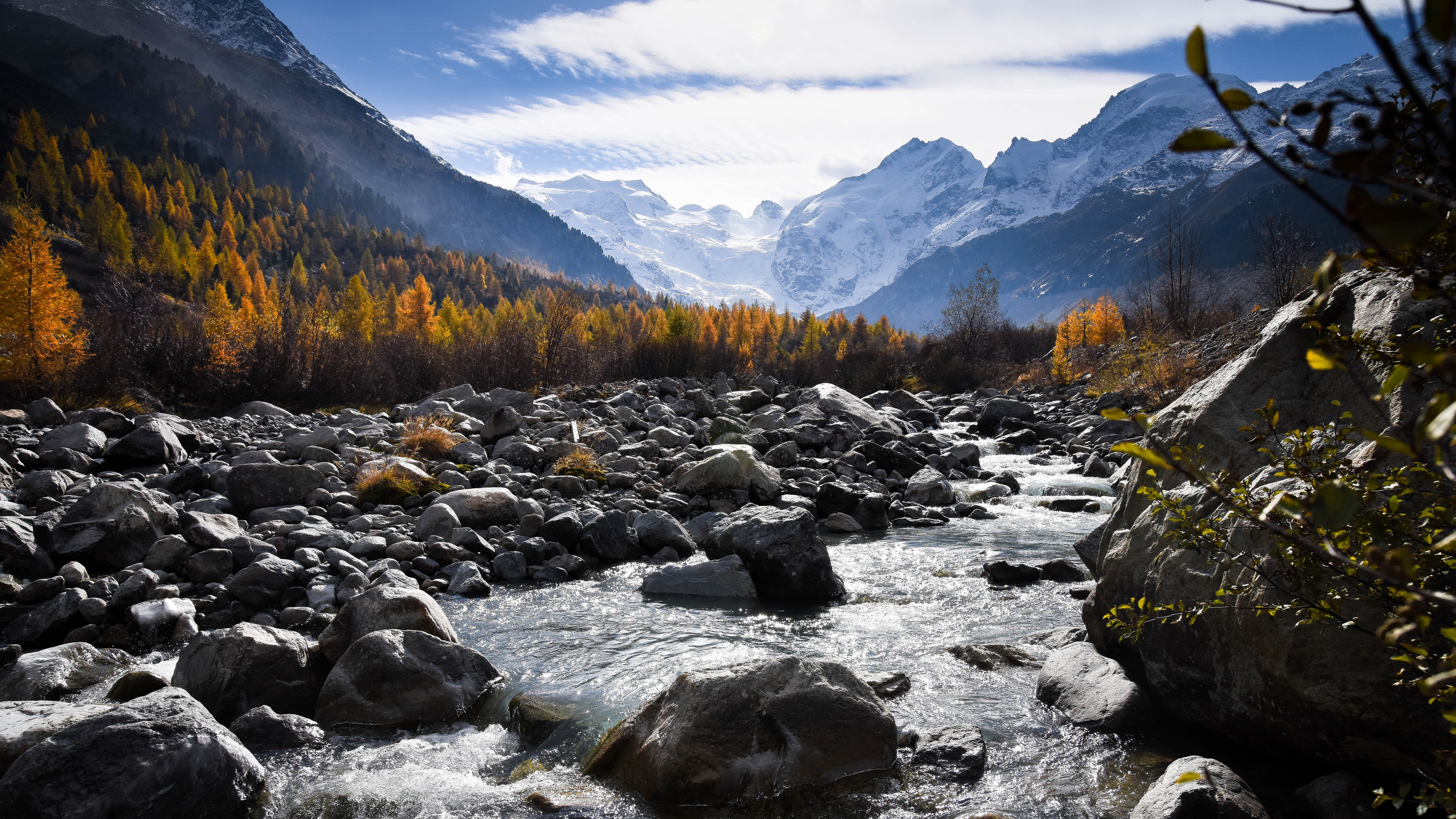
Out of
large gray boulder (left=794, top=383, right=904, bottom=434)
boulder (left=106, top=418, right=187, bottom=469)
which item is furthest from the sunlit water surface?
large gray boulder (left=794, top=383, right=904, bottom=434)

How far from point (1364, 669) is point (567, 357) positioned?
22.5m

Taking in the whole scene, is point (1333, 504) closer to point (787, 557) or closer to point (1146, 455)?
point (1146, 455)

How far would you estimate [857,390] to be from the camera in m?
31.8

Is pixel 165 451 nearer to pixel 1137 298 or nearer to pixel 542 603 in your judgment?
pixel 542 603

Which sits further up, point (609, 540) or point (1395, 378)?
point (1395, 378)

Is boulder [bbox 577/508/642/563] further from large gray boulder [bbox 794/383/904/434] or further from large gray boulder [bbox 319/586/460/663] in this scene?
large gray boulder [bbox 794/383/904/434]

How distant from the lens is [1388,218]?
31.0 inches

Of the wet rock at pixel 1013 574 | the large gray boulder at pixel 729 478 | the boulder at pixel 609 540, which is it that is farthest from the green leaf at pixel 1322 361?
the large gray boulder at pixel 729 478

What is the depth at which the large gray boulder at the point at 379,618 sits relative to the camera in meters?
5.35

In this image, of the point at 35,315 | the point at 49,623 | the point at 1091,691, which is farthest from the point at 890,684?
the point at 35,315

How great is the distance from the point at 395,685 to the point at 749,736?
246cm

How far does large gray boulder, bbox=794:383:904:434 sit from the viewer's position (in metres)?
17.1

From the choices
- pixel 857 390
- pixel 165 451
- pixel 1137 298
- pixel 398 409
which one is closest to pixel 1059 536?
pixel 165 451

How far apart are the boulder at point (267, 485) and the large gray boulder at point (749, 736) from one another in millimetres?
6569
